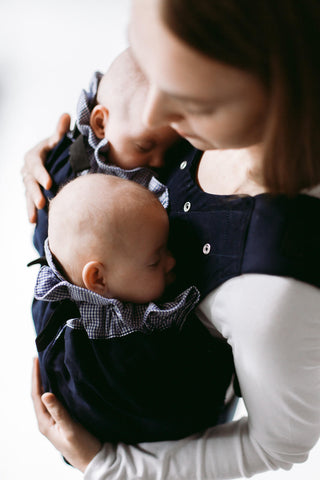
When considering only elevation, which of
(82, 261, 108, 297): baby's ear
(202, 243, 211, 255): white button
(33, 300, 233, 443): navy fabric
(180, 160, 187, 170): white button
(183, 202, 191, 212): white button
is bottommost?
(33, 300, 233, 443): navy fabric

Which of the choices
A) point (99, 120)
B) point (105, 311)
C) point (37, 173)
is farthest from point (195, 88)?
point (37, 173)

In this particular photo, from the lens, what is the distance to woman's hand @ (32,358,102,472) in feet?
2.76

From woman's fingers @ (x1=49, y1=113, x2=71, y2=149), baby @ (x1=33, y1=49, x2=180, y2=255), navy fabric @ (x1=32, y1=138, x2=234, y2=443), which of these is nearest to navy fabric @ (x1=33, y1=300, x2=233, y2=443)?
navy fabric @ (x1=32, y1=138, x2=234, y2=443)

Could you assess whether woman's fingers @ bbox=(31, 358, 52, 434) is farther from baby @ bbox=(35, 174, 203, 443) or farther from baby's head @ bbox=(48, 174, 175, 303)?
baby's head @ bbox=(48, 174, 175, 303)

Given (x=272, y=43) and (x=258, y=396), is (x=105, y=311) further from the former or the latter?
(x=272, y=43)

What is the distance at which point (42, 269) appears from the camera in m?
0.87

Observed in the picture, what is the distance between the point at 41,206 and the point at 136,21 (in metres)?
0.61

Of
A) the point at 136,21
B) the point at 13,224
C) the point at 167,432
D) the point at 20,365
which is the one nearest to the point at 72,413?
the point at 167,432

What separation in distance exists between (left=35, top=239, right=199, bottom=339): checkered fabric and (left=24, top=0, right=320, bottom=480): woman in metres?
0.07

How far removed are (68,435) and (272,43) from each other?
71cm

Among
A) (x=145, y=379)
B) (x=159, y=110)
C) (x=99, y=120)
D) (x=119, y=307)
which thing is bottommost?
(x=145, y=379)

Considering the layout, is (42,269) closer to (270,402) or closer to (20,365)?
(270,402)

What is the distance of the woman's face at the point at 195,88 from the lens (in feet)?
1.57

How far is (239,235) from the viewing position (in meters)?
0.67
